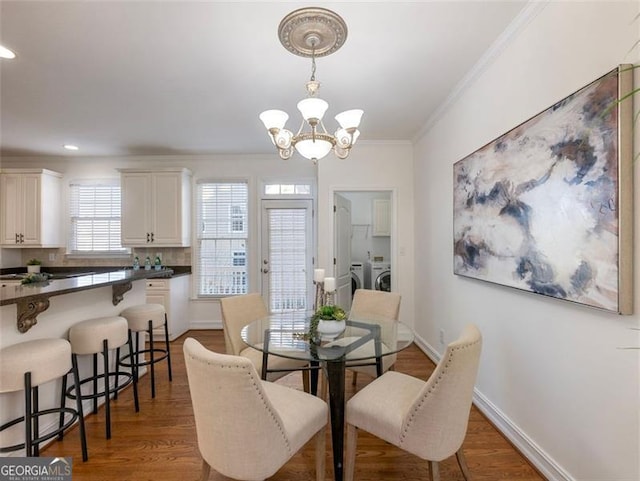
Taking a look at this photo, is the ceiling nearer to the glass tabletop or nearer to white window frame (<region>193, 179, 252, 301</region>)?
white window frame (<region>193, 179, 252, 301</region>)

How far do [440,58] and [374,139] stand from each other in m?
1.76

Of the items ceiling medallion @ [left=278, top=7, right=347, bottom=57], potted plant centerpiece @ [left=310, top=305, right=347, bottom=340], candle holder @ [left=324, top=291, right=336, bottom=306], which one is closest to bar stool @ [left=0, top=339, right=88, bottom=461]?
potted plant centerpiece @ [left=310, top=305, right=347, bottom=340]

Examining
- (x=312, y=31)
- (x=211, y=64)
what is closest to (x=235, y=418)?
(x=312, y=31)

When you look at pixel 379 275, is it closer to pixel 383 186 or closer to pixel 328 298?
pixel 383 186

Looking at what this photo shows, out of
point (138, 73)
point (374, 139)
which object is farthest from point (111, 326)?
point (374, 139)

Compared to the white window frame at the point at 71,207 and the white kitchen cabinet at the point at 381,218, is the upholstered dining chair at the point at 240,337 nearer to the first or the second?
the white window frame at the point at 71,207

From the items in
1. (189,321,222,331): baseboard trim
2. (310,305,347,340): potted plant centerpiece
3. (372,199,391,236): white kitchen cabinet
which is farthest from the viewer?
(372,199,391,236): white kitchen cabinet

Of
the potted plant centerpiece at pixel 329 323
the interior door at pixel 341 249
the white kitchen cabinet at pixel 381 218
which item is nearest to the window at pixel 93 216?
the interior door at pixel 341 249

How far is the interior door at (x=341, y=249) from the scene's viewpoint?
4.06 m

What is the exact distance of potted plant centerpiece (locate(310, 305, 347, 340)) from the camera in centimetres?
189

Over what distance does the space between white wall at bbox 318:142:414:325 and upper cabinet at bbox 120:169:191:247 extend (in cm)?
203

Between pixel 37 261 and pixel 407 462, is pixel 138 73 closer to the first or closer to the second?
pixel 407 462

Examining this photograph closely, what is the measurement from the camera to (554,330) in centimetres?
161

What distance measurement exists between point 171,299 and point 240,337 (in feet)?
7.14
